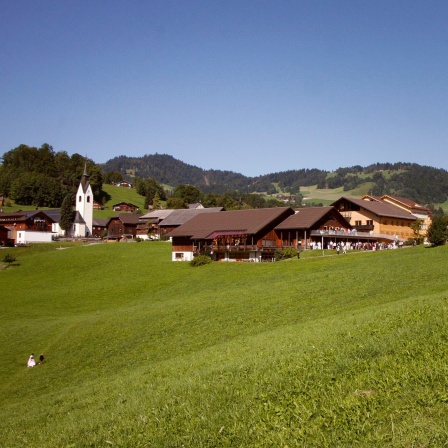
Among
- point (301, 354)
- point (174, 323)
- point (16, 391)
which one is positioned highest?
point (301, 354)

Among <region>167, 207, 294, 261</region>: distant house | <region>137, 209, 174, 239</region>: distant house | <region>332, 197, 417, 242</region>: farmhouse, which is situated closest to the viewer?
<region>167, 207, 294, 261</region>: distant house

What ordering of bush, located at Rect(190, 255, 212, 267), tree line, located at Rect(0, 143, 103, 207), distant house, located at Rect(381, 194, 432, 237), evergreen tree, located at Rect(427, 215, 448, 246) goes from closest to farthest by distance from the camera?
1. evergreen tree, located at Rect(427, 215, 448, 246)
2. bush, located at Rect(190, 255, 212, 267)
3. distant house, located at Rect(381, 194, 432, 237)
4. tree line, located at Rect(0, 143, 103, 207)

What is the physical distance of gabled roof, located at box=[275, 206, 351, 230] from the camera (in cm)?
6358

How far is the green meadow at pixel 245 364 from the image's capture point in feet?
34.4

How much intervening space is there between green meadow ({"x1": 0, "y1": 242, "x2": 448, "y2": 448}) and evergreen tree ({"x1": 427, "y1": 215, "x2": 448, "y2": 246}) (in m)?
4.66

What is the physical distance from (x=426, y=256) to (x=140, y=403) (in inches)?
1360

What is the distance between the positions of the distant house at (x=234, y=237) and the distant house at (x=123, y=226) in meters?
49.1

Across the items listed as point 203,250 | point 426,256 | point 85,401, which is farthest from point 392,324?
point 203,250

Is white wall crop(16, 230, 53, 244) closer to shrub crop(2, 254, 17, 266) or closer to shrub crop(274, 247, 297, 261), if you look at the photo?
shrub crop(2, 254, 17, 266)

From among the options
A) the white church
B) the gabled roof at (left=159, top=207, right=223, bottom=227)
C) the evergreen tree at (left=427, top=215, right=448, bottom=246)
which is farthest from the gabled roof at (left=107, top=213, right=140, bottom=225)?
the evergreen tree at (left=427, top=215, right=448, bottom=246)

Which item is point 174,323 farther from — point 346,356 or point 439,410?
point 439,410

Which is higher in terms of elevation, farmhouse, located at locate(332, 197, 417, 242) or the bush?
farmhouse, located at locate(332, 197, 417, 242)

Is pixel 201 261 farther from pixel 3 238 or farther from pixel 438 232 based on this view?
pixel 3 238

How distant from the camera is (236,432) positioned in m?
10.6
